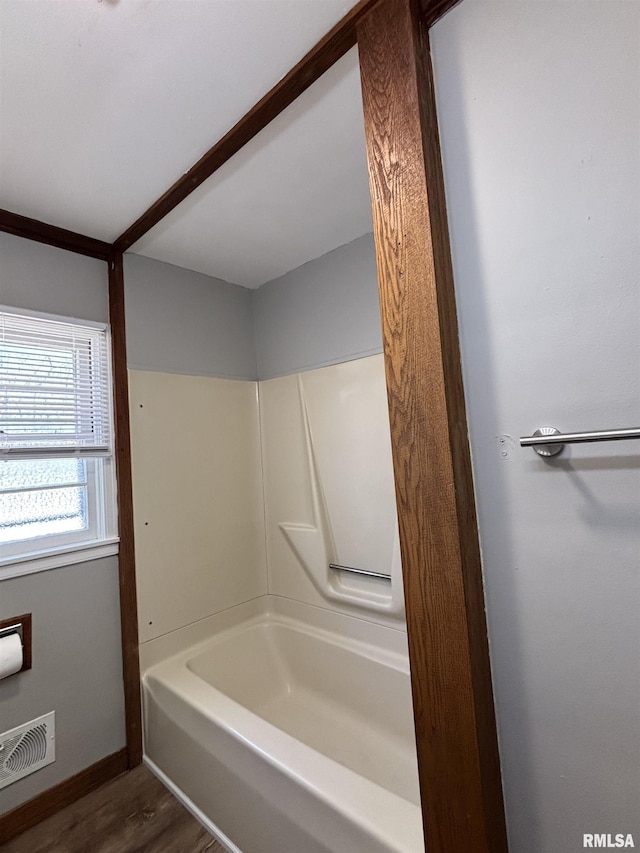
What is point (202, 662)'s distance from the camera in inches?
77.5

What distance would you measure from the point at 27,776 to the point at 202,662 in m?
0.71

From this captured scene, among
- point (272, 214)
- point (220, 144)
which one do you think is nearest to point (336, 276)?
point (272, 214)

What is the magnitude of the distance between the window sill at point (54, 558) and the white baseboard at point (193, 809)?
3.06 feet

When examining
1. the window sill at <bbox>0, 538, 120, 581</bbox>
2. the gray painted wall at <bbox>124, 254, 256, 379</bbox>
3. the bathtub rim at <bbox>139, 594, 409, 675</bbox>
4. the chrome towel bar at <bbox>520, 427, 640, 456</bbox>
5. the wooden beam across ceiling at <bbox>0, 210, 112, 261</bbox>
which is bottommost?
the bathtub rim at <bbox>139, 594, 409, 675</bbox>

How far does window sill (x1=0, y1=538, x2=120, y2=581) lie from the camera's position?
1.55m

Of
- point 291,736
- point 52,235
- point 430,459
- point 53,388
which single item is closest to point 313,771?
point 291,736

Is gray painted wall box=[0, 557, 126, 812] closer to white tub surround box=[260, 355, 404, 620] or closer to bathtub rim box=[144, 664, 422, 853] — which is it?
bathtub rim box=[144, 664, 422, 853]

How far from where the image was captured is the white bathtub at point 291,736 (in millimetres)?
1116

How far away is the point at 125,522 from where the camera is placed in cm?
187

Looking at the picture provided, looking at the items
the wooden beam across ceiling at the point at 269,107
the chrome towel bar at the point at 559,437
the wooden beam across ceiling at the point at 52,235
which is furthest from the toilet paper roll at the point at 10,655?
the chrome towel bar at the point at 559,437

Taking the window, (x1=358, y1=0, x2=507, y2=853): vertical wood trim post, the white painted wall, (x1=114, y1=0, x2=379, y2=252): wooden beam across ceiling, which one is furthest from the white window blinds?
the white painted wall

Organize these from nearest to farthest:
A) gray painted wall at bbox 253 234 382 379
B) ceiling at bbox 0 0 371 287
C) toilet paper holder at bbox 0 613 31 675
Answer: ceiling at bbox 0 0 371 287 < toilet paper holder at bbox 0 613 31 675 < gray painted wall at bbox 253 234 382 379

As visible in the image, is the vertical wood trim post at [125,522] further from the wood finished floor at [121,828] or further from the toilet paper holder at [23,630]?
the toilet paper holder at [23,630]

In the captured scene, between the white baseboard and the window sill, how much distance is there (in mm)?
931
